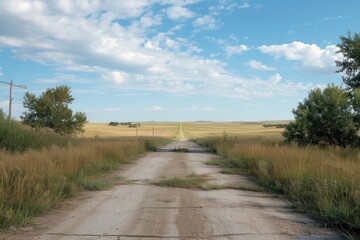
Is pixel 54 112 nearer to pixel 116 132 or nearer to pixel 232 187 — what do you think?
pixel 232 187

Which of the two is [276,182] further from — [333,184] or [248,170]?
[248,170]

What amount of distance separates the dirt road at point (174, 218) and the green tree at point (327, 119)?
1431cm

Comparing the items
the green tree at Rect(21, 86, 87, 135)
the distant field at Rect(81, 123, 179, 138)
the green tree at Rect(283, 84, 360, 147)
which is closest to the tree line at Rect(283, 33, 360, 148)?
the green tree at Rect(283, 84, 360, 147)

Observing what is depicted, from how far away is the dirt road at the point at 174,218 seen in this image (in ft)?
20.6

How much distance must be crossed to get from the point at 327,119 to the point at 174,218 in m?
18.2

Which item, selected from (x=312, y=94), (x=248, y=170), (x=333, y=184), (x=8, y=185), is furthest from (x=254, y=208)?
(x=312, y=94)

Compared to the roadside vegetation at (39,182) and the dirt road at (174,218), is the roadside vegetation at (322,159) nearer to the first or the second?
the dirt road at (174,218)

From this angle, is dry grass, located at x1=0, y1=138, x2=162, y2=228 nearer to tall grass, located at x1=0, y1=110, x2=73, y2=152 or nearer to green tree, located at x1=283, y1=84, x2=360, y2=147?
tall grass, located at x1=0, y1=110, x2=73, y2=152

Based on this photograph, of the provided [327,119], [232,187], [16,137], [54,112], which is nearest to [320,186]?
[232,187]

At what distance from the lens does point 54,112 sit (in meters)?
50.9

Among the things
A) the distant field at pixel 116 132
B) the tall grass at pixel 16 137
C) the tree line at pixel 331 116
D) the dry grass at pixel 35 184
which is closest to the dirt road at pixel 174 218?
the dry grass at pixel 35 184

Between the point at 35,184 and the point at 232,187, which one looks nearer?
the point at 35,184

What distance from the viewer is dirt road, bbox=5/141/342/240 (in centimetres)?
629

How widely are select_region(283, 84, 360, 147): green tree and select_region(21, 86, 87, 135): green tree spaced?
111 feet
